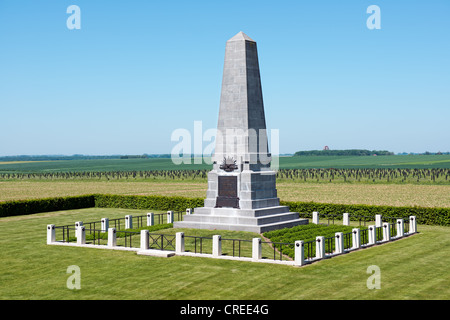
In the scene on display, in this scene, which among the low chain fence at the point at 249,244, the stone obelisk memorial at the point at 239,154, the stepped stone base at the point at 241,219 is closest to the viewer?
the low chain fence at the point at 249,244

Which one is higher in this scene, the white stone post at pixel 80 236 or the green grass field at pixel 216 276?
the white stone post at pixel 80 236

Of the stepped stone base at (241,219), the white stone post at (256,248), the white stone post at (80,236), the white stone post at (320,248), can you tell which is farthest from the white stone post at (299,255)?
the white stone post at (80,236)

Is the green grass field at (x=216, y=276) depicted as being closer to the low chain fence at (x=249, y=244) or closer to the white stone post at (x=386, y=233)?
the low chain fence at (x=249, y=244)

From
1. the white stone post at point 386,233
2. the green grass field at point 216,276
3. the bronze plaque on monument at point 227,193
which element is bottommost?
the green grass field at point 216,276

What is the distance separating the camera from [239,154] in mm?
33844

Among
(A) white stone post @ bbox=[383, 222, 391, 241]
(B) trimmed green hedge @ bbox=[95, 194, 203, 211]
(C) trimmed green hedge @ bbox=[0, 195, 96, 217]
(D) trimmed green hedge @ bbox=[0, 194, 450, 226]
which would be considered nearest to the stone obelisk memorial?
(A) white stone post @ bbox=[383, 222, 391, 241]

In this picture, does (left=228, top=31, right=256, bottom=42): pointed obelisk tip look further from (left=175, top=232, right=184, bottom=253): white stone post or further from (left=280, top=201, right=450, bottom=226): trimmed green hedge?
(left=280, top=201, right=450, bottom=226): trimmed green hedge

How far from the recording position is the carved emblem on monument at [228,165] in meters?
33.9

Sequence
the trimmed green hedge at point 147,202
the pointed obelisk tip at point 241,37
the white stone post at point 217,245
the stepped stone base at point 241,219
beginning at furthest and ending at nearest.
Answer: the trimmed green hedge at point 147,202, the pointed obelisk tip at point 241,37, the stepped stone base at point 241,219, the white stone post at point 217,245

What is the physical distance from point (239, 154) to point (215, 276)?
44.3 feet

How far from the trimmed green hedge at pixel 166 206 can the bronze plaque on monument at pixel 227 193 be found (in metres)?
10.7

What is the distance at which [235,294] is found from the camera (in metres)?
18.9

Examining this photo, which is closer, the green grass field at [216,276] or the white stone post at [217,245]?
the green grass field at [216,276]
